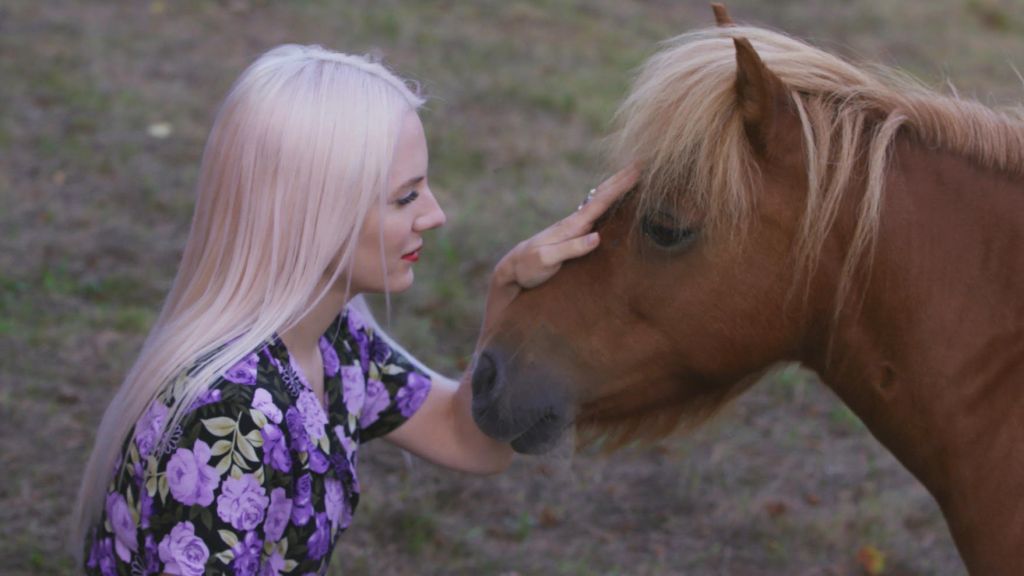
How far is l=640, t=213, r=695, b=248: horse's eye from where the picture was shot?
2035 mm

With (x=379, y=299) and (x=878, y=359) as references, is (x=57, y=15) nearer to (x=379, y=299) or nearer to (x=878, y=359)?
(x=379, y=299)

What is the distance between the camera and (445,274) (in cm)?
485

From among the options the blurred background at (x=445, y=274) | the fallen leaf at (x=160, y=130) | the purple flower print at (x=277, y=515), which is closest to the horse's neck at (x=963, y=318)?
the blurred background at (x=445, y=274)

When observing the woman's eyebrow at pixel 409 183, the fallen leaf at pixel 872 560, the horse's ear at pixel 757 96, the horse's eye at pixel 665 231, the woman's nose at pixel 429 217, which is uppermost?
the horse's ear at pixel 757 96

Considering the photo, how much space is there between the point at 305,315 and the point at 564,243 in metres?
0.46

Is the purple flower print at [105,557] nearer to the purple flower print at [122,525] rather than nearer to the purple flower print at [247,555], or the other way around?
the purple flower print at [122,525]

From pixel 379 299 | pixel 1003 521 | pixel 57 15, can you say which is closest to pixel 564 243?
pixel 1003 521

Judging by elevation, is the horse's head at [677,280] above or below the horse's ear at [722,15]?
below

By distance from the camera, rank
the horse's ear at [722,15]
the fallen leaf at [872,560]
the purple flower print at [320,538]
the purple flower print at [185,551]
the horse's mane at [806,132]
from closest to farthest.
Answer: the purple flower print at [185,551] < the horse's mane at [806,132] < the purple flower print at [320,538] < the horse's ear at [722,15] < the fallen leaf at [872,560]

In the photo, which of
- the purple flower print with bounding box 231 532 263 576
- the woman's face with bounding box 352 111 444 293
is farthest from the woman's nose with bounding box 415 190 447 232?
the purple flower print with bounding box 231 532 263 576

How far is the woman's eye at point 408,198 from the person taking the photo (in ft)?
7.01

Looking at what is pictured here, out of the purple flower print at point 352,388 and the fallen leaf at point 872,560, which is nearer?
the purple flower print at point 352,388

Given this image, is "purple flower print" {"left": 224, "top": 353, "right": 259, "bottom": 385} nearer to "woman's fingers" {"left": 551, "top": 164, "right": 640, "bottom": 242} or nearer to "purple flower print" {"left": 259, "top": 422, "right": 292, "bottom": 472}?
"purple flower print" {"left": 259, "top": 422, "right": 292, "bottom": 472}

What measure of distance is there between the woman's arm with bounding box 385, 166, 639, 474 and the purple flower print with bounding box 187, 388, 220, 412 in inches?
22.5
